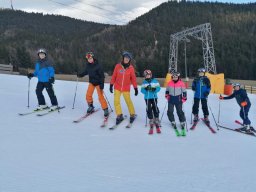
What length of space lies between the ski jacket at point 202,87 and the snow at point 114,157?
0.92 m

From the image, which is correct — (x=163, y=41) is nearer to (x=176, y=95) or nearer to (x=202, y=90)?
(x=202, y=90)

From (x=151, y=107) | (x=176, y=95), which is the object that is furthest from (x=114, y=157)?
(x=176, y=95)

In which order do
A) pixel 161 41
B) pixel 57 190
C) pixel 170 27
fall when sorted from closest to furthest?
pixel 57 190
pixel 161 41
pixel 170 27

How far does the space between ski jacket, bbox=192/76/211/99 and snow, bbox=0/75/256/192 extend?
3.01 feet

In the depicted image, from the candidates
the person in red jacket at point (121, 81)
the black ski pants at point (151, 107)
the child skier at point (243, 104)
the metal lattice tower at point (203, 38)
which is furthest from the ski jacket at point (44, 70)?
the metal lattice tower at point (203, 38)

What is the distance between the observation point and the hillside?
77.9 meters

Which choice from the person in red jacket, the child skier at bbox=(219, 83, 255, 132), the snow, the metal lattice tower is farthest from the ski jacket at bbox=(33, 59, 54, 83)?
the metal lattice tower

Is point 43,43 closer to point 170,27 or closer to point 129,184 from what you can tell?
point 170,27

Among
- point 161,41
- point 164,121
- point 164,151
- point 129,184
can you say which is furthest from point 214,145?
point 161,41

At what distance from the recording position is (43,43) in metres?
97.8

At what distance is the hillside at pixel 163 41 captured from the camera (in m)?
77.9

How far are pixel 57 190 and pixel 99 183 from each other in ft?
1.81

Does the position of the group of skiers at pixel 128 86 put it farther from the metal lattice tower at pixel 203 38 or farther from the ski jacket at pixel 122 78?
the metal lattice tower at pixel 203 38

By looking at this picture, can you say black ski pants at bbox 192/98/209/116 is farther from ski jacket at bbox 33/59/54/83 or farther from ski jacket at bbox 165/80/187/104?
ski jacket at bbox 33/59/54/83
